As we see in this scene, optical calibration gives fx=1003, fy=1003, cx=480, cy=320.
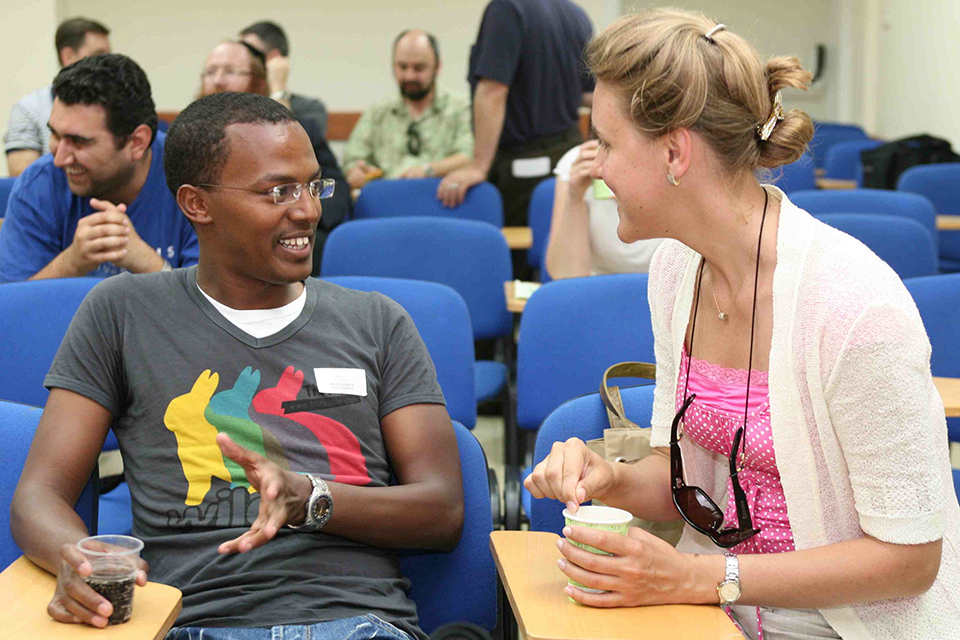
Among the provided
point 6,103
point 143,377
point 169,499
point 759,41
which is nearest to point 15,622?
point 169,499

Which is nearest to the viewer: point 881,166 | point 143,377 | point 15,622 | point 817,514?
point 15,622

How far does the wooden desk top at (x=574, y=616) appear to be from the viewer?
1168 mm

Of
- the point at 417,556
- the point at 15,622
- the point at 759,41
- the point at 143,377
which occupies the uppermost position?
the point at 759,41

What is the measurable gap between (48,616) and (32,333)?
1.07m

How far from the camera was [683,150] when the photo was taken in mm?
1403

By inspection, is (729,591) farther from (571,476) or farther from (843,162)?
(843,162)

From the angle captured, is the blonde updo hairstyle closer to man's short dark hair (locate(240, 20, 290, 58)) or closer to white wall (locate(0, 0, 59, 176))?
man's short dark hair (locate(240, 20, 290, 58))

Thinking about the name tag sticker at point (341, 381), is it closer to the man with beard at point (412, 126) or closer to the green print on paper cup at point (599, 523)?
the green print on paper cup at point (599, 523)

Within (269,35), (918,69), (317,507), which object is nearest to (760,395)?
(317,507)

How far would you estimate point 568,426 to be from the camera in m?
1.71

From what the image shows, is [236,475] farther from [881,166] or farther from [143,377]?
[881,166]

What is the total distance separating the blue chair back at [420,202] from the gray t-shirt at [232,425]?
2.67 metres

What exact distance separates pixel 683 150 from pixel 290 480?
2.34 ft

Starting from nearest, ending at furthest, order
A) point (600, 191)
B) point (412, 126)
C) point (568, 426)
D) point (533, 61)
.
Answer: point (568, 426)
point (600, 191)
point (533, 61)
point (412, 126)
